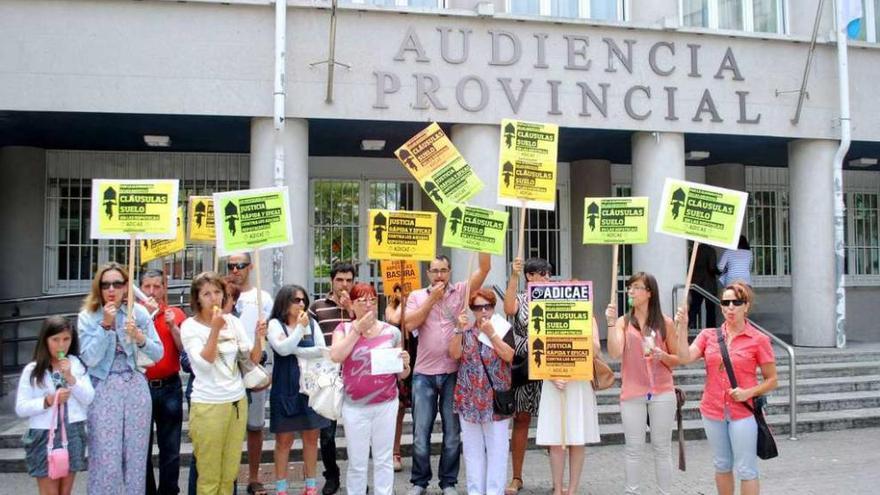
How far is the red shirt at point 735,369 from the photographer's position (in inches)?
196

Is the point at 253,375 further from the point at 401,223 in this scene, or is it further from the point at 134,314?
the point at 401,223

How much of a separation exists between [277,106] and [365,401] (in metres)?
5.13

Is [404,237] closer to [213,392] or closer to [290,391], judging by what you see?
[290,391]

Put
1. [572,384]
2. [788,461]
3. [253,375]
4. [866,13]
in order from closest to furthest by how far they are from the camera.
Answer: [253,375]
[572,384]
[788,461]
[866,13]

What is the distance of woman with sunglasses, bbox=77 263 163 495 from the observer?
4.83 metres

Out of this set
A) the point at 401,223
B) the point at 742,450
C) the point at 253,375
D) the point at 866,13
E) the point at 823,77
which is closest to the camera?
the point at 742,450

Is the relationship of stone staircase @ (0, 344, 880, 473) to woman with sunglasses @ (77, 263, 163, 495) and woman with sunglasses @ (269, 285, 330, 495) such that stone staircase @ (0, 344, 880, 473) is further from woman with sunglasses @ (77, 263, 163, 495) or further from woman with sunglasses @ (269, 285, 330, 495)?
woman with sunglasses @ (77, 263, 163, 495)

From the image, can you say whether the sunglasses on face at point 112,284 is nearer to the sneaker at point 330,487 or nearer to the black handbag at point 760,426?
the sneaker at point 330,487

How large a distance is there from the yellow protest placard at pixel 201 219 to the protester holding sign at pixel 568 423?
162 inches

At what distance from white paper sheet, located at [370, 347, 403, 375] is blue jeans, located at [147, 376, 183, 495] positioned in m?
1.59

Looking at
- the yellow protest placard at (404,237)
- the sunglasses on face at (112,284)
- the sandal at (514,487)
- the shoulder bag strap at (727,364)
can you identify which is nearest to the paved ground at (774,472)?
the sandal at (514,487)

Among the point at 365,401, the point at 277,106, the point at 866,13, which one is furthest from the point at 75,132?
the point at 866,13

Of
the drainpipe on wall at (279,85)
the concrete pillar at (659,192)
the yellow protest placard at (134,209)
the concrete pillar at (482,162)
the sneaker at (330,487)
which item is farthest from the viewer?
the concrete pillar at (659,192)

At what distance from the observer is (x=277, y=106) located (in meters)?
9.30
